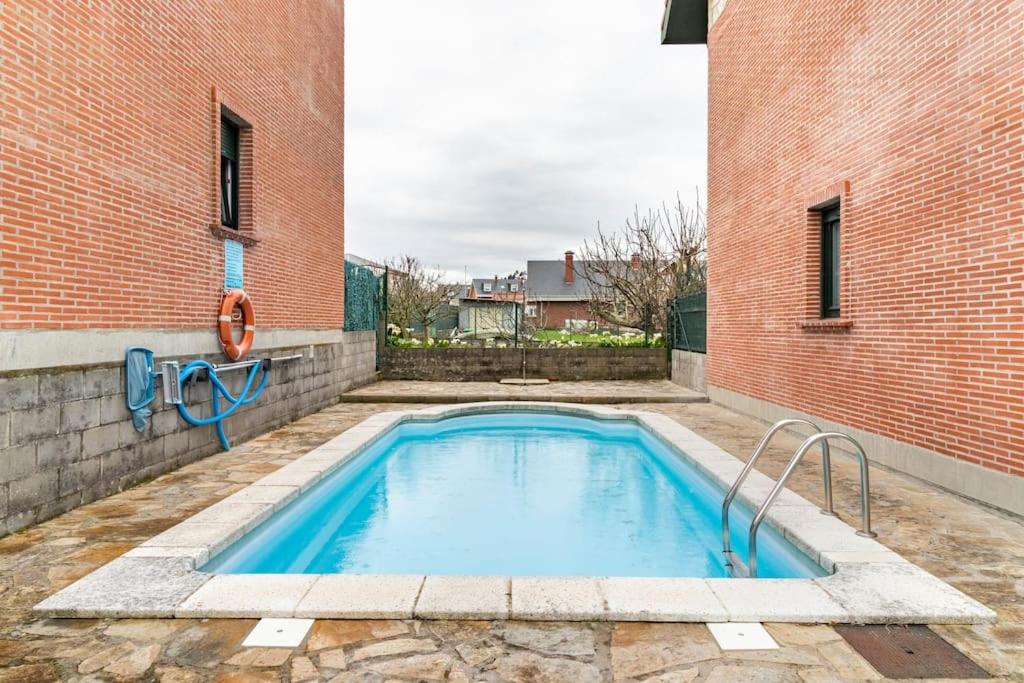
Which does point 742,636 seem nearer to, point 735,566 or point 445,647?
→ point 445,647

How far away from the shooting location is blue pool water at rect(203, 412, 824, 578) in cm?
401

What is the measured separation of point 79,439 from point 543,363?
10379 mm

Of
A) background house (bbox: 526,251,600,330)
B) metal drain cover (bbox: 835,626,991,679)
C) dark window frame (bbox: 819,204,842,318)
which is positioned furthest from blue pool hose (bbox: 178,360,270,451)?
background house (bbox: 526,251,600,330)

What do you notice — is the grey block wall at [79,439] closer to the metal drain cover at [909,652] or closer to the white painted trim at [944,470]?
the metal drain cover at [909,652]

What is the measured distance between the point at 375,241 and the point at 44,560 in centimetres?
5164

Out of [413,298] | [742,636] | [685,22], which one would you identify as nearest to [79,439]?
[742,636]

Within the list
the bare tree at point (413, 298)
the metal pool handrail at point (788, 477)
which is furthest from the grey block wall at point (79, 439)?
the bare tree at point (413, 298)

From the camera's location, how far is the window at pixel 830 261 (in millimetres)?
6746

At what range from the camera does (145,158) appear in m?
5.09

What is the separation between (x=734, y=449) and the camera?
248 inches

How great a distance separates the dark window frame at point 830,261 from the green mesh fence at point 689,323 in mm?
4188

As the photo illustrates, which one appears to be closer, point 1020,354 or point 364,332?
point 1020,354

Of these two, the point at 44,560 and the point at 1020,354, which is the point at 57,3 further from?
the point at 1020,354

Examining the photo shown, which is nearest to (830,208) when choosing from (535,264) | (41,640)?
(41,640)
